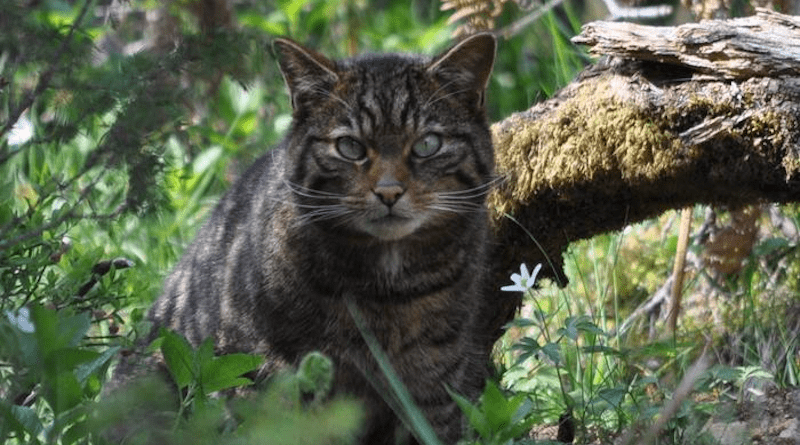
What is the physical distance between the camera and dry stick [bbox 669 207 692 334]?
4.10 meters

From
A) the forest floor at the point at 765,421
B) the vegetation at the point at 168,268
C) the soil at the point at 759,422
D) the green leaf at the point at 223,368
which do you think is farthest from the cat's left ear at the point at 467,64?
the green leaf at the point at 223,368

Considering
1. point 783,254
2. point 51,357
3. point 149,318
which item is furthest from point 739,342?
point 51,357

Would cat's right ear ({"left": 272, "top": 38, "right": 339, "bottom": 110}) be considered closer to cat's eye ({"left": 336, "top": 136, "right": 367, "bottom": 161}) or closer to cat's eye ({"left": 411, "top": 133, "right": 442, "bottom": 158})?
cat's eye ({"left": 336, "top": 136, "right": 367, "bottom": 161})

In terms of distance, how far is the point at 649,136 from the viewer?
11.5 ft

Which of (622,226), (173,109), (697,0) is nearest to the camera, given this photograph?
(173,109)

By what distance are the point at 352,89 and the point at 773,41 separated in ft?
3.70

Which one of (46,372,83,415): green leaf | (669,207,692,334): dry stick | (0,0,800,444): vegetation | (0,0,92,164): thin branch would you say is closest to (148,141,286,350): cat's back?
(0,0,800,444): vegetation

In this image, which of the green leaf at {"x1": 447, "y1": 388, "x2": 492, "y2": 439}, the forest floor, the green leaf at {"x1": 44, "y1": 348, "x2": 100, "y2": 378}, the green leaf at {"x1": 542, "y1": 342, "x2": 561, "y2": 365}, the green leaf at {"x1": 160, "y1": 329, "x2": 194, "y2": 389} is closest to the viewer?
the green leaf at {"x1": 44, "y1": 348, "x2": 100, "y2": 378}

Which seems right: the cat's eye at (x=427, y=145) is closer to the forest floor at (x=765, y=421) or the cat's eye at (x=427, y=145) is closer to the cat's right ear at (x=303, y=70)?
the cat's right ear at (x=303, y=70)

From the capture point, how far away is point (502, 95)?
650 cm

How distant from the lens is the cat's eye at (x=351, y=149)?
11.1ft

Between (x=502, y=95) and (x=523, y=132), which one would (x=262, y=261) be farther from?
Result: (x=502, y=95)

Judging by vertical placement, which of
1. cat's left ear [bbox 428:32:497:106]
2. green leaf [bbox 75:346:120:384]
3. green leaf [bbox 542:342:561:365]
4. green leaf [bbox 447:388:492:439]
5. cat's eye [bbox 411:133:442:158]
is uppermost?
cat's left ear [bbox 428:32:497:106]

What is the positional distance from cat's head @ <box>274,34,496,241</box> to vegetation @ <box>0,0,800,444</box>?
238mm
